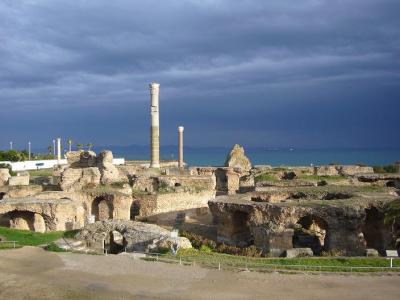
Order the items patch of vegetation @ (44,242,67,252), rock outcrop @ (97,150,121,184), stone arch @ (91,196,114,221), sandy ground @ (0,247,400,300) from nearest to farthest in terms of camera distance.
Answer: sandy ground @ (0,247,400,300)
patch of vegetation @ (44,242,67,252)
stone arch @ (91,196,114,221)
rock outcrop @ (97,150,121,184)

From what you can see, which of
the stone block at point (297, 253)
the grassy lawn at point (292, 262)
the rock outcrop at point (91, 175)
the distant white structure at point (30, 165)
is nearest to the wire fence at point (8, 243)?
the grassy lawn at point (292, 262)

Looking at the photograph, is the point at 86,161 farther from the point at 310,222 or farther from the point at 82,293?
the point at 82,293

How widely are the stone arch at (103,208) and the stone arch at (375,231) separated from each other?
48.5 feet

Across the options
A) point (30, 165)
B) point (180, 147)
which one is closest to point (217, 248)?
point (180, 147)

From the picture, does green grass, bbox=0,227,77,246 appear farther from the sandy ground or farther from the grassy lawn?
the grassy lawn

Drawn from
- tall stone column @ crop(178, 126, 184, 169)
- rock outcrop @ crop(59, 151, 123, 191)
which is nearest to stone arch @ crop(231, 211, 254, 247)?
rock outcrop @ crop(59, 151, 123, 191)

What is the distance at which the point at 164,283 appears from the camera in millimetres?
15844

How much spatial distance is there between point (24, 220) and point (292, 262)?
16230 millimetres

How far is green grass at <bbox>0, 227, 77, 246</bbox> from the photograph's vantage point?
23.1m

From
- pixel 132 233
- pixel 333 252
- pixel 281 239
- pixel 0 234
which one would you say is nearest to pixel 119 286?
pixel 132 233

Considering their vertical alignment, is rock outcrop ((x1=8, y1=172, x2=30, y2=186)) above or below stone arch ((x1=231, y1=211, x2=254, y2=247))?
above

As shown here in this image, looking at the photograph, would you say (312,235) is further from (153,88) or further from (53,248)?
(153,88)

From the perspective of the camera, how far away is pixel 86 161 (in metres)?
A: 45.4

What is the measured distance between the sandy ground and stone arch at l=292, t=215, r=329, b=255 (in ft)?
20.8
